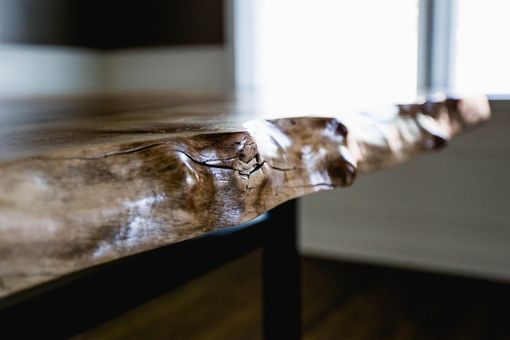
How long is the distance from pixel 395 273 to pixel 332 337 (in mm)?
660

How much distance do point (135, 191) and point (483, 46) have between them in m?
2.04

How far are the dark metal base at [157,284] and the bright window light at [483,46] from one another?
1295 mm

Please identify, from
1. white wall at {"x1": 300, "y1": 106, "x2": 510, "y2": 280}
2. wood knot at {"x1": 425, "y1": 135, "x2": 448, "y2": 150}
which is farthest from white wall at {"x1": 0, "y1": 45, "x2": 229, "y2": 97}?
wood knot at {"x1": 425, "y1": 135, "x2": 448, "y2": 150}

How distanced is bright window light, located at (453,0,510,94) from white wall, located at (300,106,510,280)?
0.16 metres

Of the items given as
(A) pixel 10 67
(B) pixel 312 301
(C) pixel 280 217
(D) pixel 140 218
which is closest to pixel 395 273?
(B) pixel 312 301

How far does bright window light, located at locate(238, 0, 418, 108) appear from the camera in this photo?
2.26m

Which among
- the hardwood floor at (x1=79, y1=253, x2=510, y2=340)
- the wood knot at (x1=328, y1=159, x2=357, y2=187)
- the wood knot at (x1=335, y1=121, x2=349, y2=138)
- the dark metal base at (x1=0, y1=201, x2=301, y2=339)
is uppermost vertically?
the wood knot at (x1=335, y1=121, x2=349, y2=138)

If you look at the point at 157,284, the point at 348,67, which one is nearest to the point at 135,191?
the point at 157,284

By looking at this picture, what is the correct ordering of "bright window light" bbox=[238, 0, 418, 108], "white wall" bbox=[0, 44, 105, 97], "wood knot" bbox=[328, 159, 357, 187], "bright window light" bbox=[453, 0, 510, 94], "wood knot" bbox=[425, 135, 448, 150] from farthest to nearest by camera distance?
"white wall" bbox=[0, 44, 105, 97] < "bright window light" bbox=[238, 0, 418, 108] < "bright window light" bbox=[453, 0, 510, 94] < "wood knot" bbox=[425, 135, 448, 150] < "wood knot" bbox=[328, 159, 357, 187]

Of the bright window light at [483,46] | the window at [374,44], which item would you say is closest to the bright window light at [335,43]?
the window at [374,44]

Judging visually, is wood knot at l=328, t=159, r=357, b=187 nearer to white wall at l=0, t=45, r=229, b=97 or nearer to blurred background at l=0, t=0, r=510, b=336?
blurred background at l=0, t=0, r=510, b=336

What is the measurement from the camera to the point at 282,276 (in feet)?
3.75

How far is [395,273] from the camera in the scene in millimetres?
2168

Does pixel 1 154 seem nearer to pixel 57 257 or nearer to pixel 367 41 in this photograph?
pixel 57 257
